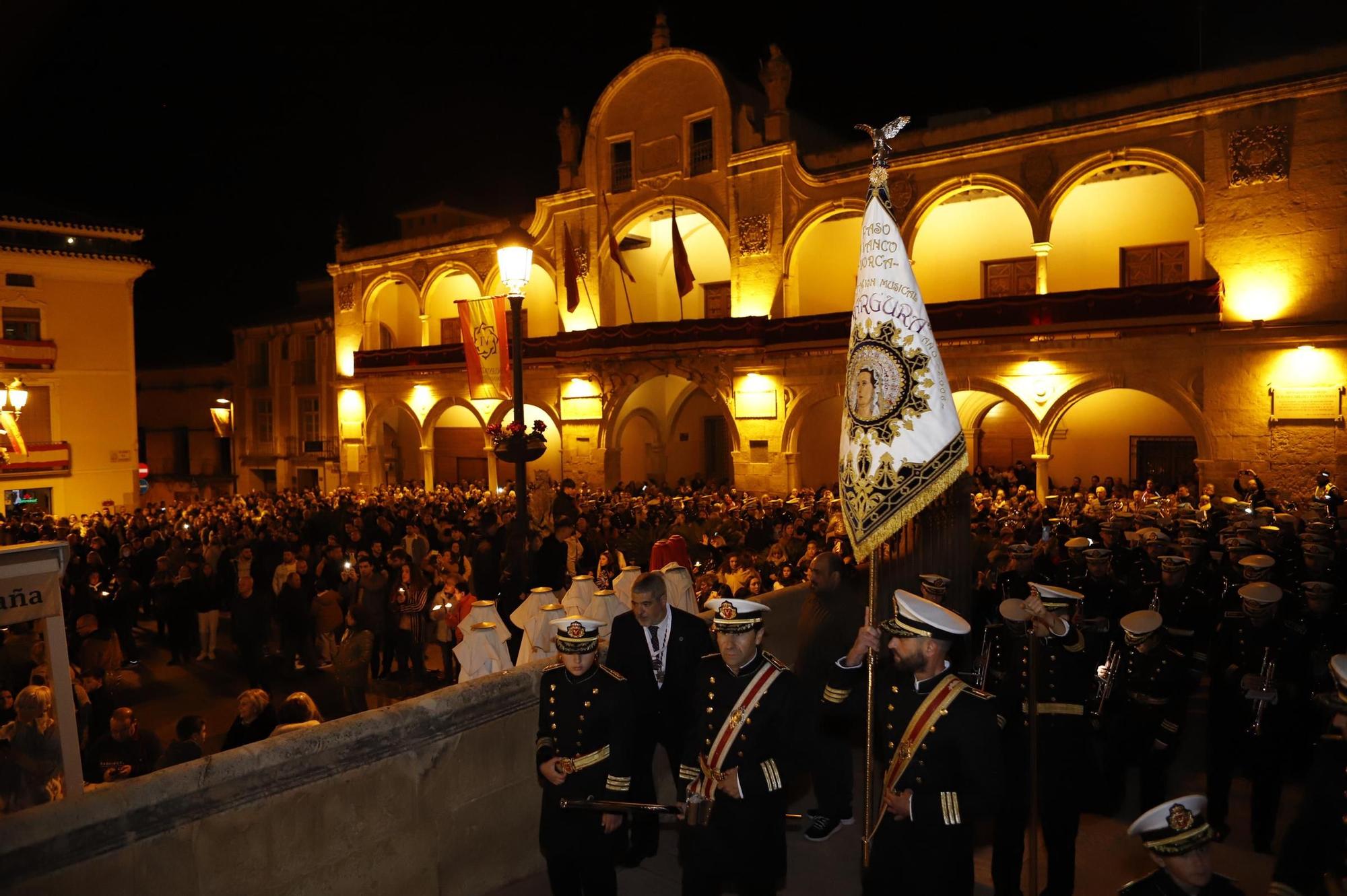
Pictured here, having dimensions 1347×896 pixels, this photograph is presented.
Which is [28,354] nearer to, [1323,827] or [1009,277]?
[1009,277]

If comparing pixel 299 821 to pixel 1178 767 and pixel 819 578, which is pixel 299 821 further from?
pixel 1178 767

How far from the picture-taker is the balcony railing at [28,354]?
29984 millimetres

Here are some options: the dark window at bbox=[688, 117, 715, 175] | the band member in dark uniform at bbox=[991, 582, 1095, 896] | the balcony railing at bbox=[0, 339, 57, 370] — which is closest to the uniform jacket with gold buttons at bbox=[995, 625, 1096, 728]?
the band member in dark uniform at bbox=[991, 582, 1095, 896]

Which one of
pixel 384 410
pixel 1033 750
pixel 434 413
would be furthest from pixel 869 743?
pixel 384 410

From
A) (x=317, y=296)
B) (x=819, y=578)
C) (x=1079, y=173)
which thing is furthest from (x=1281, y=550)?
(x=317, y=296)

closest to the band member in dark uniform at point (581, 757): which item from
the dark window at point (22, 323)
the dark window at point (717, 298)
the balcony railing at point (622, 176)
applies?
the balcony railing at point (622, 176)

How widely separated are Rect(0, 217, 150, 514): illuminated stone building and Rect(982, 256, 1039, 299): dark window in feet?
95.7

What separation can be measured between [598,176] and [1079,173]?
1375cm

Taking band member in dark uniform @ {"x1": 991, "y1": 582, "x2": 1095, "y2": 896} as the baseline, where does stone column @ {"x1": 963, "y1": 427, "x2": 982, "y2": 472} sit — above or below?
above

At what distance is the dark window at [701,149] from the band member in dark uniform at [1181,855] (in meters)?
24.3

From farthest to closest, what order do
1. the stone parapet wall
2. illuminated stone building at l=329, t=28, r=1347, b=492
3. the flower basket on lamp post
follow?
illuminated stone building at l=329, t=28, r=1347, b=492, the flower basket on lamp post, the stone parapet wall

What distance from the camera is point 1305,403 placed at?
17516 mm

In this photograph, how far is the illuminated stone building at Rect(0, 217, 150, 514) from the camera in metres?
30.6

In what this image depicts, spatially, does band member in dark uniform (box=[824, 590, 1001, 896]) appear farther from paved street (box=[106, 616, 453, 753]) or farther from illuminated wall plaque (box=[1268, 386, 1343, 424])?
illuminated wall plaque (box=[1268, 386, 1343, 424])
